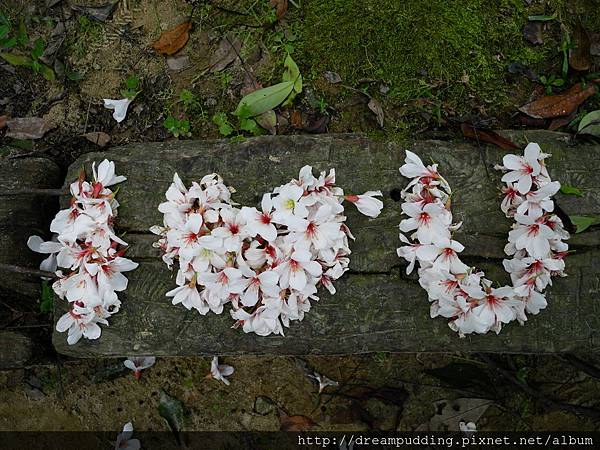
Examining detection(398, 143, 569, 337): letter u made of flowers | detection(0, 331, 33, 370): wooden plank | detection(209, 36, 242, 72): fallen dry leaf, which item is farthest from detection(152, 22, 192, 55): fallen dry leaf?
detection(0, 331, 33, 370): wooden plank

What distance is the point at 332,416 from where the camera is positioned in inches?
142

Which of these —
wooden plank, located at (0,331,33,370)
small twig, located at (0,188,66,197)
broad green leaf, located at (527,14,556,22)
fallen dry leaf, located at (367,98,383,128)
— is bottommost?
wooden plank, located at (0,331,33,370)

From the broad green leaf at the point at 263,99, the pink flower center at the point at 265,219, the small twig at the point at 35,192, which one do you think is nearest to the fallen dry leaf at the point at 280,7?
the broad green leaf at the point at 263,99

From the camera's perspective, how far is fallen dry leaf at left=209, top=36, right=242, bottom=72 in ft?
10.8

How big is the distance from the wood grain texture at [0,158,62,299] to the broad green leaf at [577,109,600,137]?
269 cm

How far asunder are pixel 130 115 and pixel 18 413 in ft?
6.87

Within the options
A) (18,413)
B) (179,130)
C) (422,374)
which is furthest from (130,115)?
(422,374)

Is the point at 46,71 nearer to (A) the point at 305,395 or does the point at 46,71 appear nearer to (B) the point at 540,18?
(A) the point at 305,395

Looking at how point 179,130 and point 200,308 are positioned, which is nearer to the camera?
point 200,308

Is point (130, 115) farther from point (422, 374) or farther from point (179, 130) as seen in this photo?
point (422, 374)

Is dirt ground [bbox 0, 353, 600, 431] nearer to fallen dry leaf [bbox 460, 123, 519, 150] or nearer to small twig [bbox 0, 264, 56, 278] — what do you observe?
small twig [bbox 0, 264, 56, 278]

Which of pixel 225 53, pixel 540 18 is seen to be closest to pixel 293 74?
pixel 225 53

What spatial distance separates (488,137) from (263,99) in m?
1.23

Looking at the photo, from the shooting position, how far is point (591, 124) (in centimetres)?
272
